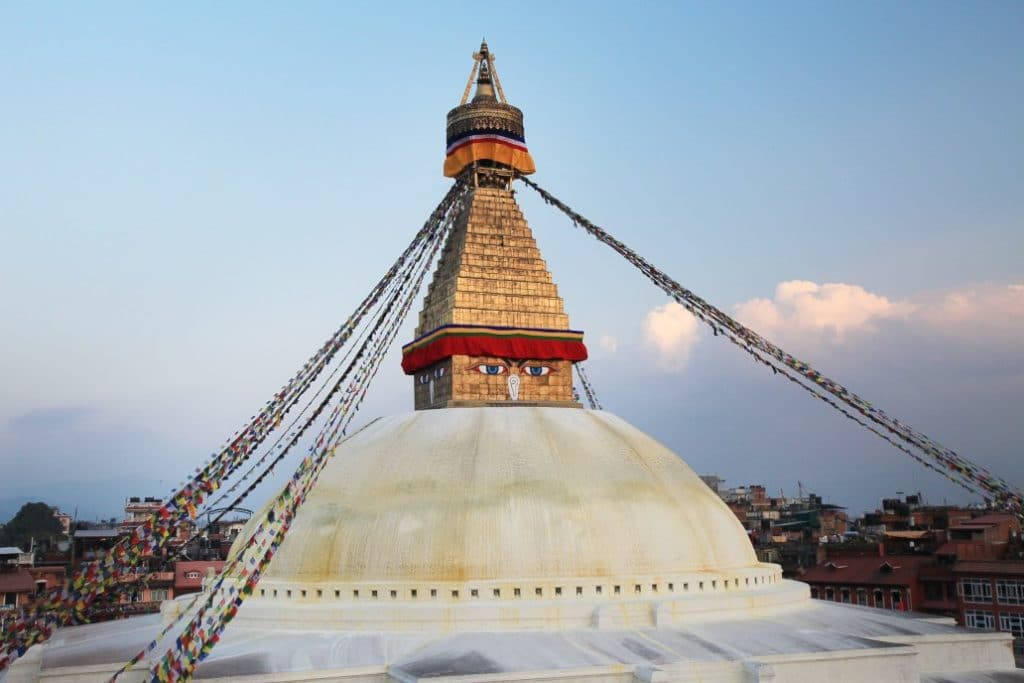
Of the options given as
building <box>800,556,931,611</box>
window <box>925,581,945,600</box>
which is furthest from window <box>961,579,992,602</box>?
building <box>800,556,931,611</box>

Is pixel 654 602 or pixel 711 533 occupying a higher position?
pixel 711 533

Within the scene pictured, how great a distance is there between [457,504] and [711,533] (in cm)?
422

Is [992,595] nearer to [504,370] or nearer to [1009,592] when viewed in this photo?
[1009,592]

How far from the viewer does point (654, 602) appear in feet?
44.3

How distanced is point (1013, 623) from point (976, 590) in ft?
4.41

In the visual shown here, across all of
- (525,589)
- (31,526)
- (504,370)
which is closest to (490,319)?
(504,370)

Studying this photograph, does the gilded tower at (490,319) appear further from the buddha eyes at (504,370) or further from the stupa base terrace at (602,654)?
the stupa base terrace at (602,654)

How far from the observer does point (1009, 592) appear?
2727cm

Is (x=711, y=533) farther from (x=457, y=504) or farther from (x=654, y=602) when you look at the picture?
(x=457, y=504)

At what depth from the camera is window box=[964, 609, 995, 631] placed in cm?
2781

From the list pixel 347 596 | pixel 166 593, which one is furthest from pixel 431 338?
pixel 166 593

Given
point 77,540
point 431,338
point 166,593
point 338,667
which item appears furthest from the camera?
point 77,540

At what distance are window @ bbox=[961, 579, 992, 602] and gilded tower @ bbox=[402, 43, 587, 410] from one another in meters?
17.4

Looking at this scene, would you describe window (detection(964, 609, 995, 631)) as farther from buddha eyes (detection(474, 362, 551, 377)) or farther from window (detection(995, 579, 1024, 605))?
buddha eyes (detection(474, 362, 551, 377))
